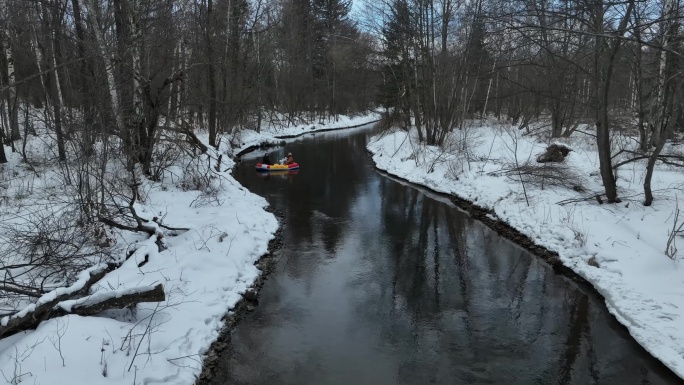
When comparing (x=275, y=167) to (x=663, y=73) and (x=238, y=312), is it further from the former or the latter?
(x=663, y=73)

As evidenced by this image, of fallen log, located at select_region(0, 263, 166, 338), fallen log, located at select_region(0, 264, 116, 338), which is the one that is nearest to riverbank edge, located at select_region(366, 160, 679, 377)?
fallen log, located at select_region(0, 263, 166, 338)

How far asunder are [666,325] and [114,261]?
8.43m

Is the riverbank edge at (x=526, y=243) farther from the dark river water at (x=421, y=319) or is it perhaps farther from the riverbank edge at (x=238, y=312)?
the riverbank edge at (x=238, y=312)

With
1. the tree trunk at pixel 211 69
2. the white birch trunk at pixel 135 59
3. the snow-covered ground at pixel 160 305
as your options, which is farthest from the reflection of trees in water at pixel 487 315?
the tree trunk at pixel 211 69

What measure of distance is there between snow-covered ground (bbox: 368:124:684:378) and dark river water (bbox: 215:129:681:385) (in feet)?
1.23

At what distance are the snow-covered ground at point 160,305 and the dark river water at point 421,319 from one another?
54 centimetres

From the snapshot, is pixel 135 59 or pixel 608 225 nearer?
pixel 608 225

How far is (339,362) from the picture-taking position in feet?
18.8

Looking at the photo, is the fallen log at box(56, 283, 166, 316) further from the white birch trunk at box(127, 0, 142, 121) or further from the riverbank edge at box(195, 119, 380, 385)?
the white birch trunk at box(127, 0, 142, 121)

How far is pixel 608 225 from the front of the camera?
9250mm

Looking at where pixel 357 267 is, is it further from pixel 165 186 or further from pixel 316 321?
pixel 165 186

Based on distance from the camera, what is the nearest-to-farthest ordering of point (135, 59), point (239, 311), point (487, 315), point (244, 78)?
point (487, 315) → point (239, 311) → point (135, 59) → point (244, 78)

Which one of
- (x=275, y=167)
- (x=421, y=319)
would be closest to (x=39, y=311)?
(x=421, y=319)

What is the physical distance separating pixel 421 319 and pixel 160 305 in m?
3.92
